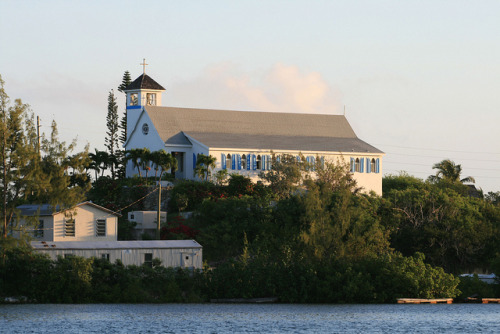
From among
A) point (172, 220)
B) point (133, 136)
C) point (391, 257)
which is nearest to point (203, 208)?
point (172, 220)

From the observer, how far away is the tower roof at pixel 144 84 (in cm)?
8644

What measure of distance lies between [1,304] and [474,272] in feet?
97.9

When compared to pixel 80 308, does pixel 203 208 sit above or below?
above

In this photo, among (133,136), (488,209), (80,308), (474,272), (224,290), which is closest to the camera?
(80,308)

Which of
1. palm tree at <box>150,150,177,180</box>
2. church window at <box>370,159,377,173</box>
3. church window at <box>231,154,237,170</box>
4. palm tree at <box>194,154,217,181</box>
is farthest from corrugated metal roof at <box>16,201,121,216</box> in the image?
church window at <box>370,159,377,173</box>

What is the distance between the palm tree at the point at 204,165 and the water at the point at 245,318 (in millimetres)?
20511

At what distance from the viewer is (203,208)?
66125 mm

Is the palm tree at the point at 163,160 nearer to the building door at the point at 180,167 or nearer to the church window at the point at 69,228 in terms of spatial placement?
the building door at the point at 180,167

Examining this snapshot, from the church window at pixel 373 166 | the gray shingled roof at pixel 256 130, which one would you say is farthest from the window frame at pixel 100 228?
the church window at pixel 373 166

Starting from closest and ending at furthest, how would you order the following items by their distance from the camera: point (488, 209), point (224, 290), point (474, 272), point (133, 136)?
point (224, 290)
point (474, 272)
point (488, 209)
point (133, 136)

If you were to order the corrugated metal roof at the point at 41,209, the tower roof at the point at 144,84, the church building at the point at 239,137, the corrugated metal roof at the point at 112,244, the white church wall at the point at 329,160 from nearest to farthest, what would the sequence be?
the corrugated metal roof at the point at 112,244 → the corrugated metal roof at the point at 41,209 → the white church wall at the point at 329,160 → the church building at the point at 239,137 → the tower roof at the point at 144,84

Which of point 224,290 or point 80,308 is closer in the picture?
point 80,308

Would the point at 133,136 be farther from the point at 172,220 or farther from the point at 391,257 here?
the point at 391,257

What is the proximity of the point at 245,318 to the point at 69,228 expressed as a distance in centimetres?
1540
